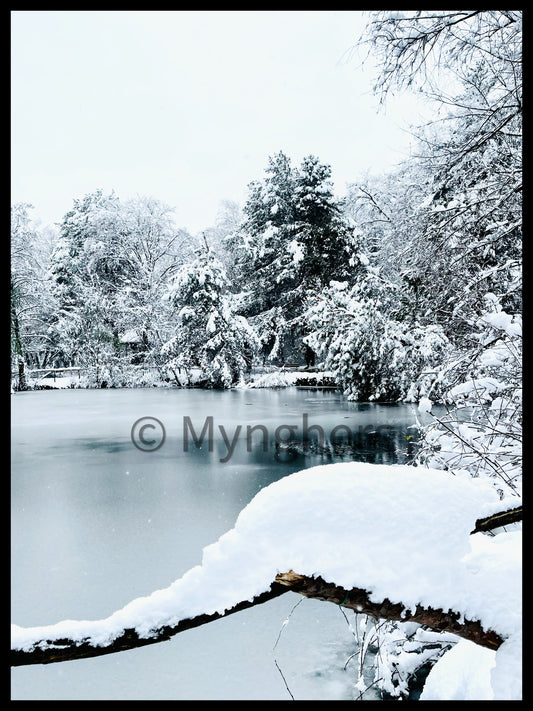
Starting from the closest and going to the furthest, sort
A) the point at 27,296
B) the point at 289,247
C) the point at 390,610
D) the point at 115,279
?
the point at 390,610
the point at 27,296
the point at 289,247
the point at 115,279

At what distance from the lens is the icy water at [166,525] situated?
3613 millimetres

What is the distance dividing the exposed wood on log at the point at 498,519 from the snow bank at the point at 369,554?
21 millimetres

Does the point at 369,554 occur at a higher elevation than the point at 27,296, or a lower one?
A: lower

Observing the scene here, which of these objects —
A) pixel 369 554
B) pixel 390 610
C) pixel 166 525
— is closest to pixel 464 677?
pixel 390 610

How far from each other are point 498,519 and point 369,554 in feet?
0.89

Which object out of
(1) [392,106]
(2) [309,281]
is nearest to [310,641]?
(1) [392,106]

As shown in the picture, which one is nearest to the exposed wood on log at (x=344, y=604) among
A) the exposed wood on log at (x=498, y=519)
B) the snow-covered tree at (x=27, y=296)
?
the exposed wood on log at (x=498, y=519)

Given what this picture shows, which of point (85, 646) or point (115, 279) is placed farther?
point (115, 279)

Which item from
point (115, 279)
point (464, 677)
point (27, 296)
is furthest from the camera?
point (115, 279)

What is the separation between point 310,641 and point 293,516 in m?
3.56

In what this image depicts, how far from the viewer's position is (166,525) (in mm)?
6359

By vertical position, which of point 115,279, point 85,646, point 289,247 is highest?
point 289,247

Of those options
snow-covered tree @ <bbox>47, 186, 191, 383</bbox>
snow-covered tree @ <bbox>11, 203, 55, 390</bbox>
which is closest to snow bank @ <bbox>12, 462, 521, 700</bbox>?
snow-covered tree @ <bbox>11, 203, 55, 390</bbox>

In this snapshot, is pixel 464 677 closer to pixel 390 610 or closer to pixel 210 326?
pixel 390 610
